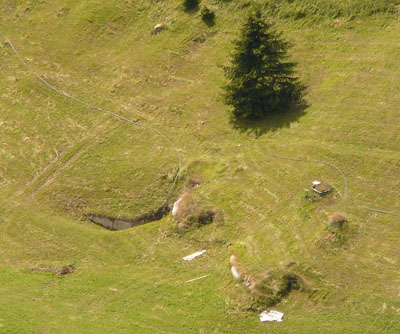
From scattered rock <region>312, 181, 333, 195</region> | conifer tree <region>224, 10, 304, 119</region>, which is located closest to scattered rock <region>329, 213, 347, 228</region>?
scattered rock <region>312, 181, 333, 195</region>

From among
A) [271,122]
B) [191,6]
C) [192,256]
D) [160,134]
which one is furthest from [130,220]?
[191,6]

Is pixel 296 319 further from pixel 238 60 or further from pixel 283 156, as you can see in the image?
pixel 238 60

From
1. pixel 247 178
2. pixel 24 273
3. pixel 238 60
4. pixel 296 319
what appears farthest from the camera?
pixel 238 60

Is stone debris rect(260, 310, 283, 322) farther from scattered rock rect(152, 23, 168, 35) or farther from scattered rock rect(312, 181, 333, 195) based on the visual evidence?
scattered rock rect(152, 23, 168, 35)

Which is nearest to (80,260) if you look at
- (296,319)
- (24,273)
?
(24,273)

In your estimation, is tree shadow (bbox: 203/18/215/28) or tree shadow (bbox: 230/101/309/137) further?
tree shadow (bbox: 203/18/215/28)
